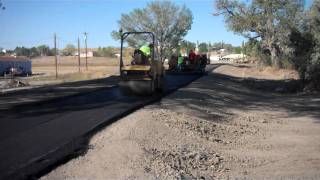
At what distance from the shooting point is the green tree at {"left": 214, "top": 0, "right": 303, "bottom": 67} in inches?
2447

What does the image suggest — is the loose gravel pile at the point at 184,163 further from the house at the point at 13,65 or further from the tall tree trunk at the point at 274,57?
the house at the point at 13,65

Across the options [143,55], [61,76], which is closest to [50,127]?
[143,55]

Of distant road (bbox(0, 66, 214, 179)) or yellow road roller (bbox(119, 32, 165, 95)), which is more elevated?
yellow road roller (bbox(119, 32, 165, 95))

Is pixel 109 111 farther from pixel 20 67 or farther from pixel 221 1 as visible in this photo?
pixel 20 67

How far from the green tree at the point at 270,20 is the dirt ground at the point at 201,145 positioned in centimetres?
4024

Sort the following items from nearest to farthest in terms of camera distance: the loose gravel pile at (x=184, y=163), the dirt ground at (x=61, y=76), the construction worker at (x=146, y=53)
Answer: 1. the loose gravel pile at (x=184, y=163)
2. the construction worker at (x=146, y=53)
3. the dirt ground at (x=61, y=76)

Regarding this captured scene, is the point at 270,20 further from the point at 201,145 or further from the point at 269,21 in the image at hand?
the point at 201,145

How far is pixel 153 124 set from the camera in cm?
1486

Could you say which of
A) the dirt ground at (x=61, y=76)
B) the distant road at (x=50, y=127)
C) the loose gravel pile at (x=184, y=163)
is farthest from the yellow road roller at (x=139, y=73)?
the dirt ground at (x=61, y=76)

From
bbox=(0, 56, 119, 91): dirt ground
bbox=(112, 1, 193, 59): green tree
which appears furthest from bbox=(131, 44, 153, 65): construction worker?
bbox=(112, 1, 193, 59): green tree

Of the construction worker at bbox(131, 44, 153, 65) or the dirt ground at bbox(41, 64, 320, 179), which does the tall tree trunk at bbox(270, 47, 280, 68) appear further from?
the construction worker at bbox(131, 44, 153, 65)

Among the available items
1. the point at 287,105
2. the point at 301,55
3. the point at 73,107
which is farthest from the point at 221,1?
the point at 73,107

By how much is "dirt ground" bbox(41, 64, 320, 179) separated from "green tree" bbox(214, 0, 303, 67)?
132 feet

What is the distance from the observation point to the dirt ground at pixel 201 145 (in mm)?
9938
